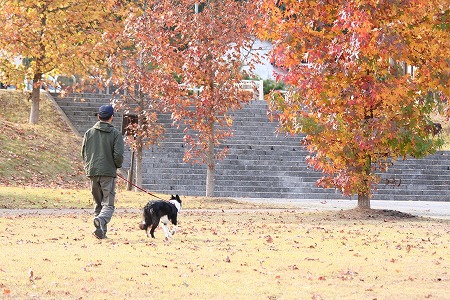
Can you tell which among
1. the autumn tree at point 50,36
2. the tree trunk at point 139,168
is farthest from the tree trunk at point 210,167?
the autumn tree at point 50,36

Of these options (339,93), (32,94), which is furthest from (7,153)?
(339,93)

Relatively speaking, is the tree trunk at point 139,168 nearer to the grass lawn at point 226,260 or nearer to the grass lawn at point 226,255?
the grass lawn at point 226,255

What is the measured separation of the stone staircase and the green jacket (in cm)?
1776

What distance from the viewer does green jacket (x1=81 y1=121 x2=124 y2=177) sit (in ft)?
49.7

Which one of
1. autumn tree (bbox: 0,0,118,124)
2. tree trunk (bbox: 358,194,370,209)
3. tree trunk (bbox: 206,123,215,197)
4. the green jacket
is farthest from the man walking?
autumn tree (bbox: 0,0,118,124)

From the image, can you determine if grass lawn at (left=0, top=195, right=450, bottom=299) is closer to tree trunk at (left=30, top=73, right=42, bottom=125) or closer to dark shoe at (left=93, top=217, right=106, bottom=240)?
dark shoe at (left=93, top=217, right=106, bottom=240)

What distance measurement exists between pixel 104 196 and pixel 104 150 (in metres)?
0.70

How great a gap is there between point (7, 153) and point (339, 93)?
49.1 feet

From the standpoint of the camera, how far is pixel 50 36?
3703cm

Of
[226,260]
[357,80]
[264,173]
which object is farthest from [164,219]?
[264,173]

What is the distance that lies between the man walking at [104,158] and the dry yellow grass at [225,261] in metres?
0.41

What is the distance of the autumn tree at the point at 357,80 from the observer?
2103cm

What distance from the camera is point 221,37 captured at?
2873cm

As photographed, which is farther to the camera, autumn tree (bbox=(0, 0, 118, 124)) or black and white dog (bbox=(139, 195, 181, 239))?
autumn tree (bbox=(0, 0, 118, 124))
